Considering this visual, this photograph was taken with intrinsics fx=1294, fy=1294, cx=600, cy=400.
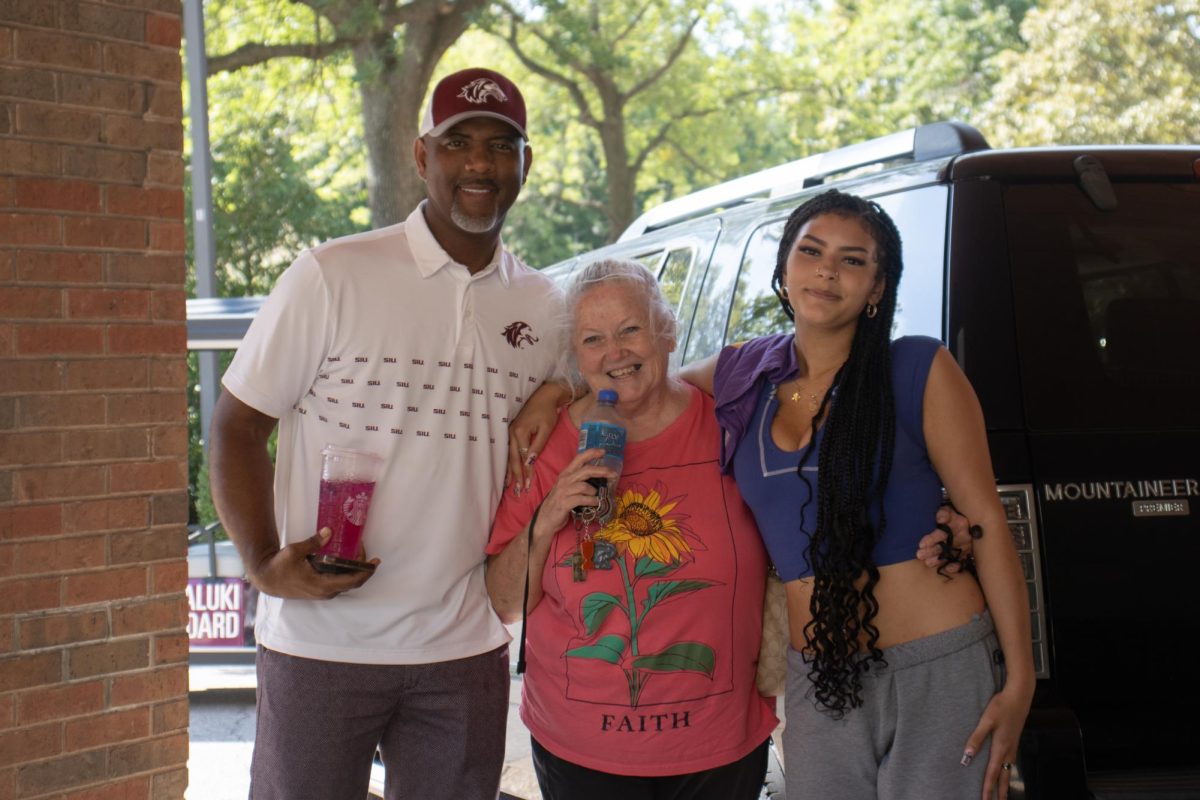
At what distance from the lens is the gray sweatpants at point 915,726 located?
2.57 m

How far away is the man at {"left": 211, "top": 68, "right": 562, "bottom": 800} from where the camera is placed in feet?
9.74

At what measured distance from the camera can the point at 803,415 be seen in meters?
2.85

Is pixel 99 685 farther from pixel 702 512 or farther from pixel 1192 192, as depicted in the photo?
pixel 1192 192

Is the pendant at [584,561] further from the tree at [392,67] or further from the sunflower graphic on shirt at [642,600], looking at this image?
the tree at [392,67]

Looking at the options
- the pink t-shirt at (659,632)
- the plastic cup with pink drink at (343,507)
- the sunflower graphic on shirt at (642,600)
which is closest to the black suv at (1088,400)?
the pink t-shirt at (659,632)

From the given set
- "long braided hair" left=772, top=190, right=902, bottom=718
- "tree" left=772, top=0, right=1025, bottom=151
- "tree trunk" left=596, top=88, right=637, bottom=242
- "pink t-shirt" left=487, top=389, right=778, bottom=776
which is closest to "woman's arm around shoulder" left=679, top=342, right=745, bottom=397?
"pink t-shirt" left=487, top=389, right=778, bottom=776

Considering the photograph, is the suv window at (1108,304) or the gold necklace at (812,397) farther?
the suv window at (1108,304)

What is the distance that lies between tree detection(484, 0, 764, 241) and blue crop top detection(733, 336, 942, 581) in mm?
16220

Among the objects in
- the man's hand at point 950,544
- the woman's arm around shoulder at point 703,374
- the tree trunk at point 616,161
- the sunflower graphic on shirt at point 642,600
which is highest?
the tree trunk at point 616,161

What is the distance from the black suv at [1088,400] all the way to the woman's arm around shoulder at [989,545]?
0.35 meters

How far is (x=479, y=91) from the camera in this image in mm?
3113

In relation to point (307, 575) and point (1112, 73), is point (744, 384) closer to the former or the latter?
point (307, 575)

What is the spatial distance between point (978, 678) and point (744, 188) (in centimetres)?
315

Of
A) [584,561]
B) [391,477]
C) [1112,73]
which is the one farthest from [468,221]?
[1112,73]
